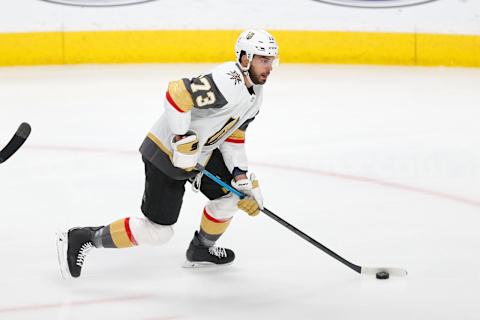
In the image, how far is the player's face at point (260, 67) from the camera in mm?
3352

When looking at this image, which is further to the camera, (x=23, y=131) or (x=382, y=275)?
(x=382, y=275)

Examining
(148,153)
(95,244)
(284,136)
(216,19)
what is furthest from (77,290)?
(216,19)

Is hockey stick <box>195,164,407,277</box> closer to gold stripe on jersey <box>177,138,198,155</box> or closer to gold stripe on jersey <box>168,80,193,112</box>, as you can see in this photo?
gold stripe on jersey <box>177,138,198,155</box>

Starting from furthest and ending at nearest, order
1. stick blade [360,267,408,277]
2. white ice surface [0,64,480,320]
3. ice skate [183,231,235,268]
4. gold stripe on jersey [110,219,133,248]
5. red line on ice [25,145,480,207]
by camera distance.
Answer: red line on ice [25,145,480,207], ice skate [183,231,235,268], stick blade [360,267,408,277], gold stripe on jersey [110,219,133,248], white ice surface [0,64,480,320]

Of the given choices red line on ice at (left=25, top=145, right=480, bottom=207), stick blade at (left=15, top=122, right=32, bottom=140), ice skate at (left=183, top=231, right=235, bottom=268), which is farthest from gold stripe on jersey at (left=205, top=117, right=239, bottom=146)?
red line on ice at (left=25, top=145, right=480, bottom=207)

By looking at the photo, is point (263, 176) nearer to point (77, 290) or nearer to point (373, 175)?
point (373, 175)

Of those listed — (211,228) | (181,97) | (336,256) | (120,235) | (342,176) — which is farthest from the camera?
(342,176)

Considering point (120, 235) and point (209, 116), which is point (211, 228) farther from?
point (209, 116)

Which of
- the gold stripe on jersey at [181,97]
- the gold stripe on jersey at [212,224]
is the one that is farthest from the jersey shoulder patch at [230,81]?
the gold stripe on jersey at [212,224]

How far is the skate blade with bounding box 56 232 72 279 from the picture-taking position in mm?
3629

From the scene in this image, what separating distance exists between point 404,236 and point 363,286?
0.66 m

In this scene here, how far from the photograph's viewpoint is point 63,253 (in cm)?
365

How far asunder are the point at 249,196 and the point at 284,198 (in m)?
1.18

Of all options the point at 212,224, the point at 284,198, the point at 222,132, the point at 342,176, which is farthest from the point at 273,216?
the point at 342,176
